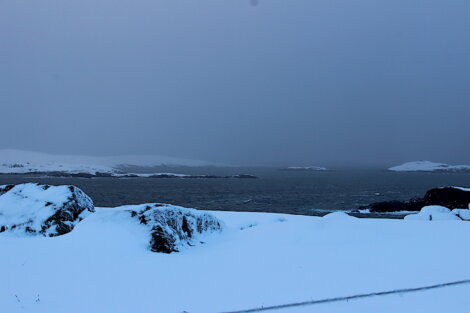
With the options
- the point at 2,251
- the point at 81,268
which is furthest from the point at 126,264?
the point at 2,251

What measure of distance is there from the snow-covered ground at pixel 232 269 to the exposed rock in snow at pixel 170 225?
9.8 inches

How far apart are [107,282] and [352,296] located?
469 cm

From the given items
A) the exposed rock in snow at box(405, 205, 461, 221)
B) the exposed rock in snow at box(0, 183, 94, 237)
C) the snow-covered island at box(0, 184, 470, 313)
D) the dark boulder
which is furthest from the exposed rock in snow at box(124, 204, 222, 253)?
the dark boulder

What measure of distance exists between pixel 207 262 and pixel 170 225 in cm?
177

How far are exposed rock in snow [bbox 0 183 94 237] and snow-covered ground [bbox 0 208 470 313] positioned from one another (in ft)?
5.31

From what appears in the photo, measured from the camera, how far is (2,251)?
845 centimetres

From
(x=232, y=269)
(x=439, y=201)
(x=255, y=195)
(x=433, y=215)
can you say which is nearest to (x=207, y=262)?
(x=232, y=269)

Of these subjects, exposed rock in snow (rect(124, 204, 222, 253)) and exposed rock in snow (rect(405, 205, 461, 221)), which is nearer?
exposed rock in snow (rect(124, 204, 222, 253))

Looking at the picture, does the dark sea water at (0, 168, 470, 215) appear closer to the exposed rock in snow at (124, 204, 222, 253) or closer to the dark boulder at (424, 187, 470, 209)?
the dark boulder at (424, 187, 470, 209)

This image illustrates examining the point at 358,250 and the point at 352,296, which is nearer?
the point at 352,296

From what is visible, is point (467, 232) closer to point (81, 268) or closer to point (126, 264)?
point (126, 264)

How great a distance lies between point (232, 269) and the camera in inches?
313

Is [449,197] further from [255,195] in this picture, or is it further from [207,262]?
[207,262]

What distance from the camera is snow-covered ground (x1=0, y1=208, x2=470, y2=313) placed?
6047 mm
